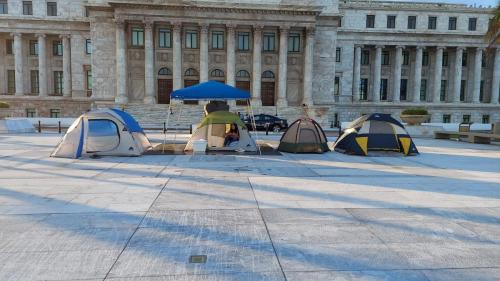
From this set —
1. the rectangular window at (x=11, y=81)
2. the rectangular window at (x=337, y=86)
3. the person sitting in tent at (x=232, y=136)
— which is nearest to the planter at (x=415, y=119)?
the person sitting in tent at (x=232, y=136)

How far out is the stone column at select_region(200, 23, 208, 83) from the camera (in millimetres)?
41875

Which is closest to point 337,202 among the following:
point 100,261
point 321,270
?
point 321,270

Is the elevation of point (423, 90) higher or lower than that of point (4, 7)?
lower

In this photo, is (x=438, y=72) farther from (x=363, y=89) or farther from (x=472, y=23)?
(x=363, y=89)

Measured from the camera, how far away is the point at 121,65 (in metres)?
41.5

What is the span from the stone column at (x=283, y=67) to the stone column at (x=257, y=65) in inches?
95.0

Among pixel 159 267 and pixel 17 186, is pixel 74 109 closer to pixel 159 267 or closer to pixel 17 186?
pixel 17 186

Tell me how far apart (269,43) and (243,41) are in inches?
129

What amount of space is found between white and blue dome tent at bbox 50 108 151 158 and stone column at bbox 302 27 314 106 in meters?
31.4

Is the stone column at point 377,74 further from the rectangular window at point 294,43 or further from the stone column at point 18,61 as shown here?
the stone column at point 18,61

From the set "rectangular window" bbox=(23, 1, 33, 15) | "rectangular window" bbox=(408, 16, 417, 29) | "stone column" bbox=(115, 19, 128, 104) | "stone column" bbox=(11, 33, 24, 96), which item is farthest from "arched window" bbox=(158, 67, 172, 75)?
"rectangular window" bbox=(408, 16, 417, 29)

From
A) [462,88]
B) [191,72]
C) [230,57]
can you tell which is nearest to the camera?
[230,57]

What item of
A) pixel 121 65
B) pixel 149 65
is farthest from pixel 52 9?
pixel 149 65

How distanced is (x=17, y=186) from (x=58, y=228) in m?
3.97
